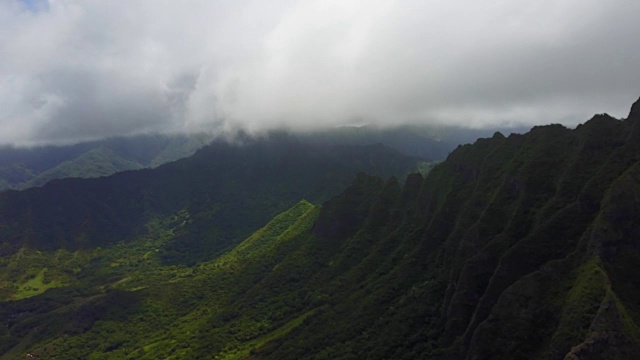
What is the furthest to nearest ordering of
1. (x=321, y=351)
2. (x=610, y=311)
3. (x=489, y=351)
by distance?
(x=321, y=351)
(x=489, y=351)
(x=610, y=311)

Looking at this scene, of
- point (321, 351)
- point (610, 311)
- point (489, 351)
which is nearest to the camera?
point (610, 311)

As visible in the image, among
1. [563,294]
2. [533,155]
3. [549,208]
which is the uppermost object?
[533,155]

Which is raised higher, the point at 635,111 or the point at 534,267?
the point at 635,111

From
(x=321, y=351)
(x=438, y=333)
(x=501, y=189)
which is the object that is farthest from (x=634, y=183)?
(x=321, y=351)

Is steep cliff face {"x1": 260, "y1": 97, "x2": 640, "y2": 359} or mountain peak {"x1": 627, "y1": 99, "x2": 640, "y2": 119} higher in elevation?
mountain peak {"x1": 627, "y1": 99, "x2": 640, "y2": 119}

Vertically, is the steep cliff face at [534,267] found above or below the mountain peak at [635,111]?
below

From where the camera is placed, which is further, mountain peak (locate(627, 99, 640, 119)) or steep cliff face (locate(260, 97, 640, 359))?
mountain peak (locate(627, 99, 640, 119))

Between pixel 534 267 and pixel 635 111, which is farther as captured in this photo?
pixel 635 111

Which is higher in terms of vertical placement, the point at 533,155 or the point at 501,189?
the point at 533,155

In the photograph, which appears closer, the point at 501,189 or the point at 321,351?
the point at 501,189

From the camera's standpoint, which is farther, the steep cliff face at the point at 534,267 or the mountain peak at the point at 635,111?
the mountain peak at the point at 635,111

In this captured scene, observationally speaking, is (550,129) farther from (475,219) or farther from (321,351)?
(321,351)
